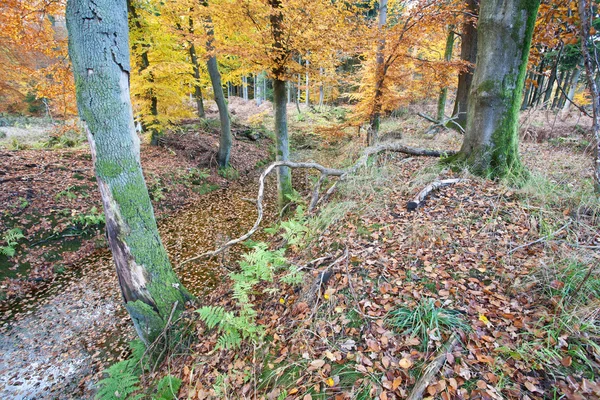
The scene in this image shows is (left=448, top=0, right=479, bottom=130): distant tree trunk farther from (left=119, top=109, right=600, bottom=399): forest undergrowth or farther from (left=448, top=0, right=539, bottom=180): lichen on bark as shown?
(left=119, top=109, right=600, bottom=399): forest undergrowth

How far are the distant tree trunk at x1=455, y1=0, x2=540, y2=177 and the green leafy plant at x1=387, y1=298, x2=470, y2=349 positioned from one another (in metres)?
2.92

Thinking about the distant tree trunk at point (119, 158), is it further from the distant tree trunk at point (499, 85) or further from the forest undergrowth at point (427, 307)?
the distant tree trunk at point (499, 85)

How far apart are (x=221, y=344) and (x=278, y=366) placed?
79cm

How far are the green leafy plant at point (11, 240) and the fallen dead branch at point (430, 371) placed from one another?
843cm

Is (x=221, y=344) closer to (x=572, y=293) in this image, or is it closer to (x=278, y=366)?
(x=278, y=366)

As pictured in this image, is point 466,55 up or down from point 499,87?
up

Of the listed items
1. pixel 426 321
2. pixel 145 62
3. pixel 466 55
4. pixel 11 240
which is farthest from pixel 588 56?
pixel 145 62

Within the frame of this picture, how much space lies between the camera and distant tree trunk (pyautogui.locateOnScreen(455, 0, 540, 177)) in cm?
369

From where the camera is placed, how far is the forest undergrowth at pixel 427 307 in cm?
189

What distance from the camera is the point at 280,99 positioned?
7.93 metres

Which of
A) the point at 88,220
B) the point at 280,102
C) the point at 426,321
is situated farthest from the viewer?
the point at 280,102

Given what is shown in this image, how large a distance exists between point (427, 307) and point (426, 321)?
12cm

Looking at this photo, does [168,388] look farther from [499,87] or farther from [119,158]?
[499,87]

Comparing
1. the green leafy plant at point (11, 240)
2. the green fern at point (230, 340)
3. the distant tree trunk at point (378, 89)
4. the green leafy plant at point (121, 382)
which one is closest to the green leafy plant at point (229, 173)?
the distant tree trunk at point (378, 89)
